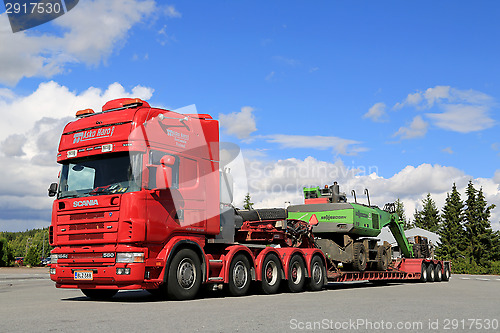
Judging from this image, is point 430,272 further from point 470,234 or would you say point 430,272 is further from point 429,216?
point 429,216

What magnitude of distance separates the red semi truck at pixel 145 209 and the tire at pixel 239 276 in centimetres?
2

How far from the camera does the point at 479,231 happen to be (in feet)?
211

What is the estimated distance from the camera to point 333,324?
720 cm

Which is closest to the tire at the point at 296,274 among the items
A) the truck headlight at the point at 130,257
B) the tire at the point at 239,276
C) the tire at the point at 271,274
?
the tire at the point at 271,274

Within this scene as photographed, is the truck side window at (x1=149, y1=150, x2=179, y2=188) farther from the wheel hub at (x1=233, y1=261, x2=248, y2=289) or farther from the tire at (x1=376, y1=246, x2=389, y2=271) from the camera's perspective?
the tire at (x1=376, y1=246, x2=389, y2=271)

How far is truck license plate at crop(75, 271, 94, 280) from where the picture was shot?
10.7 metres

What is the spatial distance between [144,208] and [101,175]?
4.38 ft

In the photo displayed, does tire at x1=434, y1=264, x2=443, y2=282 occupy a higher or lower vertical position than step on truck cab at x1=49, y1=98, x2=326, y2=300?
lower

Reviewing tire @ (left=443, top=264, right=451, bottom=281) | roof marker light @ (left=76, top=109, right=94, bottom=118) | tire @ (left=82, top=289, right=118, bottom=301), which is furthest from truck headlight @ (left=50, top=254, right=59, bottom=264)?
tire @ (left=443, top=264, right=451, bottom=281)

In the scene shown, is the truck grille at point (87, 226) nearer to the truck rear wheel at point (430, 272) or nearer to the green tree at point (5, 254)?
the truck rear wheel at point (430, 272)

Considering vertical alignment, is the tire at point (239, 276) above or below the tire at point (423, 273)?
above

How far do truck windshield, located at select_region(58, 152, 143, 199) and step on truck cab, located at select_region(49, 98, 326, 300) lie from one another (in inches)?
0.8

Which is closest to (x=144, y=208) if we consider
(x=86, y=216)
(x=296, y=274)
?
(x=86, y=216)

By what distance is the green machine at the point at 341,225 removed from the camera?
17.9 m
